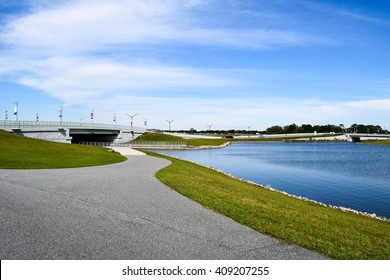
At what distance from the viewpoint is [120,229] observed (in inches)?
436

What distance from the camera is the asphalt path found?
9.04 meters

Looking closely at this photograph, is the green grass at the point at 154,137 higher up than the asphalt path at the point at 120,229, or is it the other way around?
the green grass at the point at 154,137

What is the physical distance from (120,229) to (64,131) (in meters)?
94.5

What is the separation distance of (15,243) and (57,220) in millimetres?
2484

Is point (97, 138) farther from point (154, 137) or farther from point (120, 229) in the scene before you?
point (120, 229)

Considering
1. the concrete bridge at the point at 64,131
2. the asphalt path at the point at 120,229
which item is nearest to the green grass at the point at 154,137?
the concrete bridge at the point at 64,131

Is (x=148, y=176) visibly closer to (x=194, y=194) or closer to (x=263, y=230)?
(x=194, y=194)

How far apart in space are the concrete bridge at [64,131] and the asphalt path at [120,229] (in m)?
71.4

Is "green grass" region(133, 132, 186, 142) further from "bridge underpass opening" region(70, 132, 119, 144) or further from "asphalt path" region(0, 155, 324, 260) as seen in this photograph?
"asphalt path" region(0, 155, 324, 260)

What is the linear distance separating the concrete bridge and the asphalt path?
234 ft

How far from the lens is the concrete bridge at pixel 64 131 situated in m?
81.6

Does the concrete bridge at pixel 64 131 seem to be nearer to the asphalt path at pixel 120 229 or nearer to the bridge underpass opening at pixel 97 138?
the bridge underpass opening at pixel 97 138

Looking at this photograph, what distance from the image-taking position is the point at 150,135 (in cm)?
15362
